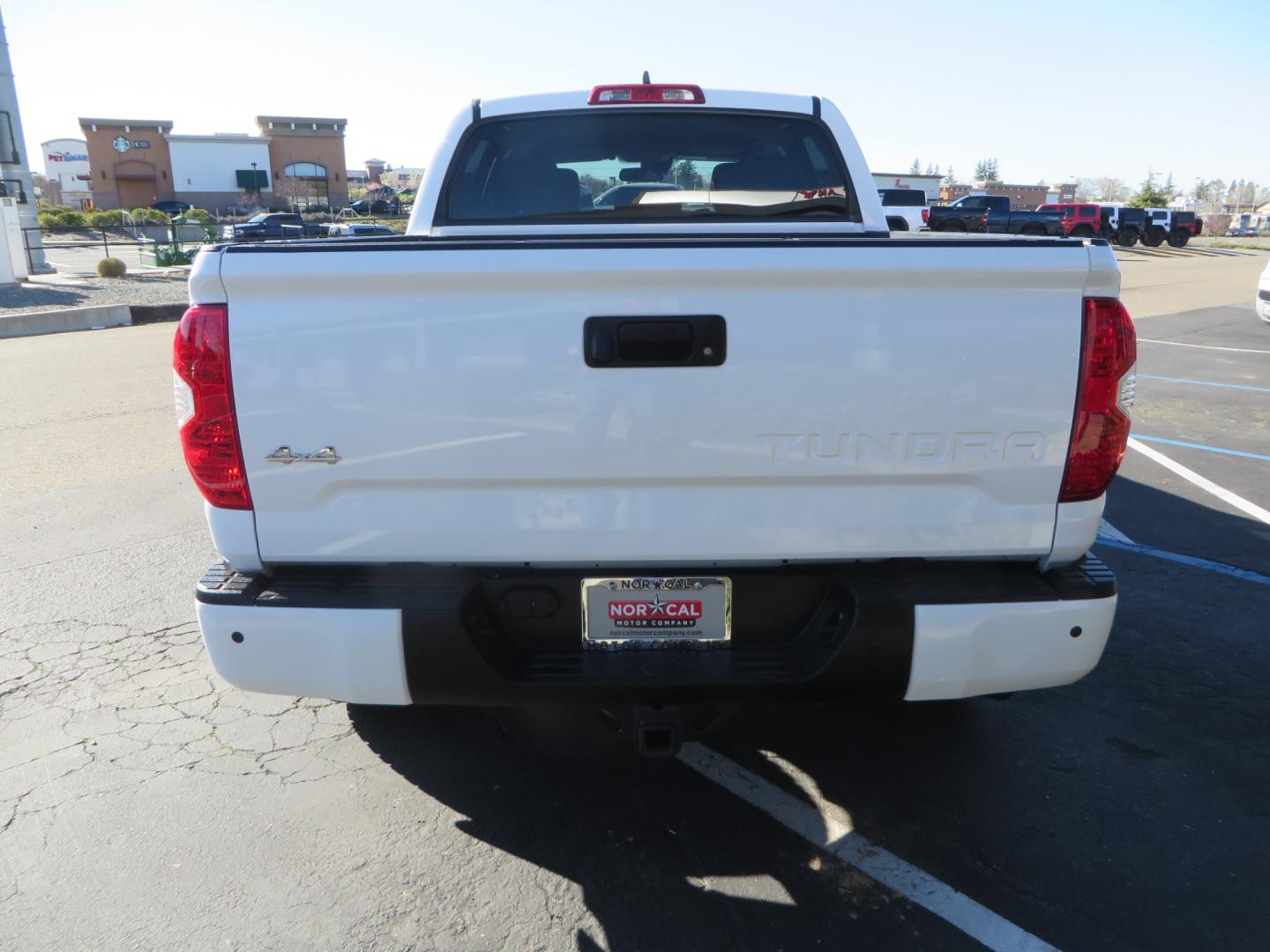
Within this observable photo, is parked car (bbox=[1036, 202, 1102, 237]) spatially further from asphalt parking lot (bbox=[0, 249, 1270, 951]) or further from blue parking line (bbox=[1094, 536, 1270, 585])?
asphalt parking lot (bbox=[0, 249, 1270, 951])

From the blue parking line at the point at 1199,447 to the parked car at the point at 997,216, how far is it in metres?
34.1

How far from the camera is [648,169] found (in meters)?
4.19

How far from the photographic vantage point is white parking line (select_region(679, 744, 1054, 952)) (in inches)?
93.7

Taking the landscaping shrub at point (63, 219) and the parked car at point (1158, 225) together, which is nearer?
the landscaping shrub at point (63, 219)

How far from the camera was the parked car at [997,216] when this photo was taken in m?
39.9

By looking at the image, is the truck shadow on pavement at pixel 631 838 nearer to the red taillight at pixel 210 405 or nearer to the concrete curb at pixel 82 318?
the red taillight at pixel 210 405

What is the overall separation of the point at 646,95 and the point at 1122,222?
1894 inches

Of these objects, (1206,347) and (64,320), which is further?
(64,320)

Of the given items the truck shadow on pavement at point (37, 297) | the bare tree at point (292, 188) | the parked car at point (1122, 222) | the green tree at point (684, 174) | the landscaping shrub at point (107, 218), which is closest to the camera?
the green tree at point (684, 174)

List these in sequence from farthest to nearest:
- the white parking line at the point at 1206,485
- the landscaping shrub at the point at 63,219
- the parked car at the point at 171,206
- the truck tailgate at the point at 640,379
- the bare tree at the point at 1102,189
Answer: the bare tree at the point at 1102,189 < the parked car at the point at 171,206 < the landscaping shrub at the point at 63,219 < the white parking line at the point at 1206,485 < the truck tailgate at the point at 640,379

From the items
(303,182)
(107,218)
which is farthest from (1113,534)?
(303,182)

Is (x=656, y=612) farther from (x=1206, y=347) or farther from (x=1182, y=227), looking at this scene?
(x=1182, y=227)

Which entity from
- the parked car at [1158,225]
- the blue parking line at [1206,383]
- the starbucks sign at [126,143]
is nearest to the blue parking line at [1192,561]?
the blue parking line at [1206,383]

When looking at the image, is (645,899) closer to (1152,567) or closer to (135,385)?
(1152,567)
